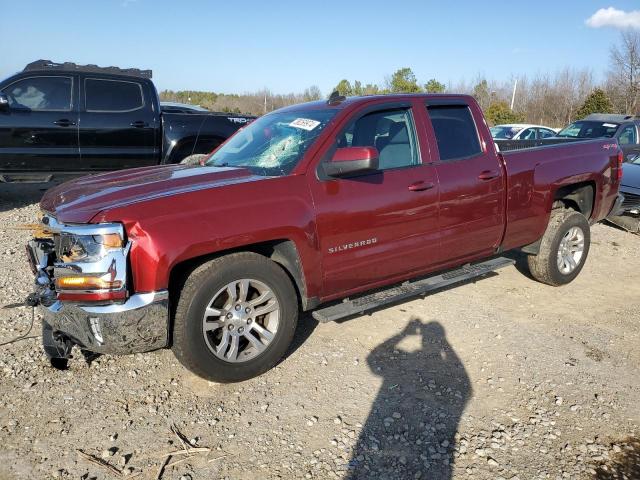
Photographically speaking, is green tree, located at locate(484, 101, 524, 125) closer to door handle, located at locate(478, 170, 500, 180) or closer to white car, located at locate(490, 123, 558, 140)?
white car, located at locate(490, 123, 558, 140)

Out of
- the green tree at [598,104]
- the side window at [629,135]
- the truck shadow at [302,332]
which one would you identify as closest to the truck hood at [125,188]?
the truck shadow at [302,332]

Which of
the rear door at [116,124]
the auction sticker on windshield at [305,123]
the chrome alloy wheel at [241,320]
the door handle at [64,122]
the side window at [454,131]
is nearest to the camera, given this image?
the chrome alloy wheel at [241,320]

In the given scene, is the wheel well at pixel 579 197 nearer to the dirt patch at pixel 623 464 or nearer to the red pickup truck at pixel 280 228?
the red pickup truck at pixel 280 228

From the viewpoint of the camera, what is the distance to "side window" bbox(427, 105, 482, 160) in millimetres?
4324

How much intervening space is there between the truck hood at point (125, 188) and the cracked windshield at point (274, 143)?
21cm

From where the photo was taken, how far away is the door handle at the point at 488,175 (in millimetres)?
4411

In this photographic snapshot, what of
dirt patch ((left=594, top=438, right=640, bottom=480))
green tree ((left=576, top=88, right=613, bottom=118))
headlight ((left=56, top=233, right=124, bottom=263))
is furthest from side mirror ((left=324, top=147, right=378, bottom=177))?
green tree ((left=576, top=88, right=613, bottom=118))

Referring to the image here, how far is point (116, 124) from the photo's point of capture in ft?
26.1

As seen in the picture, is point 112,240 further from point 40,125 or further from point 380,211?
point 40,125

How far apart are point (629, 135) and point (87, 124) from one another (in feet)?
37.1

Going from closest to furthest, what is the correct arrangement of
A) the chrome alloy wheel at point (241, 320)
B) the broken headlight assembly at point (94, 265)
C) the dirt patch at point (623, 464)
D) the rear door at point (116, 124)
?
the dirt patch at point (623, 464) → the broken headlight assembly at point (94, 265) → the chrome alloy wheel at point (241, 320) → the rear door at point (116, 124)

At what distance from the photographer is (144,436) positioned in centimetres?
292

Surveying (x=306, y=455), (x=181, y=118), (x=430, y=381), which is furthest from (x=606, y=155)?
(x=181, y=118)

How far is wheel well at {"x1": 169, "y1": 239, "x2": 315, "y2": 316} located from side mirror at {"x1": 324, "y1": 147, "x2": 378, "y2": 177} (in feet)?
1.94
